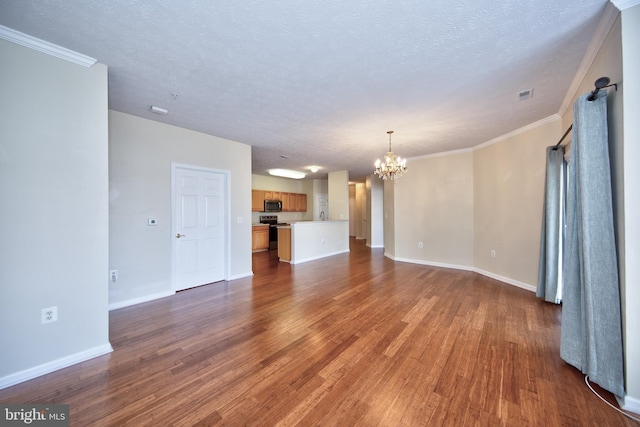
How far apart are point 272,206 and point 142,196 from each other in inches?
193

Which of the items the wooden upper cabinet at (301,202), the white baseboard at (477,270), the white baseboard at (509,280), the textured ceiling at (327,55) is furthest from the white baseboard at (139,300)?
the wooden upper cabinet at (301,202)

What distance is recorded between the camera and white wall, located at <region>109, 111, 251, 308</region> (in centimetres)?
306

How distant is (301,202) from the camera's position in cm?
925

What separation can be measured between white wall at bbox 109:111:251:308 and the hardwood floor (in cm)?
39

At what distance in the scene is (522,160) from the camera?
12.4ft

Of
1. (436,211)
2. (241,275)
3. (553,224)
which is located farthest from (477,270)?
(241,275)

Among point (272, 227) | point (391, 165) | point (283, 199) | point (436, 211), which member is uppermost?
point (391, 165)

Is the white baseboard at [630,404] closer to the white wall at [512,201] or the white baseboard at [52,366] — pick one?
the white wall at [512,201]

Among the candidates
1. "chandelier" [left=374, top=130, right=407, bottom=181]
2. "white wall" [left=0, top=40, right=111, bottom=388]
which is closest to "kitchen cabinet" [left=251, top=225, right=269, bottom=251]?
"chandelier" [left=374, top=130, right=407, bottom=181]

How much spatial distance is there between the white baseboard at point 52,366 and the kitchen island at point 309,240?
154 inches

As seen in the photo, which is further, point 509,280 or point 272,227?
point 272,227

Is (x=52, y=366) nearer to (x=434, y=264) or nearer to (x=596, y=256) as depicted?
(x=596, y=256)

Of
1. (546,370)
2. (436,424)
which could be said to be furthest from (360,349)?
(546,370)

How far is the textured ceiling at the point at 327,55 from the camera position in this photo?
1.55 metres
